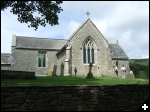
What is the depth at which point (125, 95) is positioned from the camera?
21.1 feet

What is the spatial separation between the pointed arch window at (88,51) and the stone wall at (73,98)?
19092mm

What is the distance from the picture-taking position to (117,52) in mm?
35219

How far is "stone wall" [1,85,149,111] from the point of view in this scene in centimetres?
544

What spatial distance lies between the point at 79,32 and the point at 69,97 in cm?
2085

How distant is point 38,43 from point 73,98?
97.1 feet

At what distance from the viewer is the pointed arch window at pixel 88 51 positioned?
1018 inches

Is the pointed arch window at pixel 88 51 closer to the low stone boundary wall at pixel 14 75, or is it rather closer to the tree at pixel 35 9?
the low stone boundary wall at pixel 14 75

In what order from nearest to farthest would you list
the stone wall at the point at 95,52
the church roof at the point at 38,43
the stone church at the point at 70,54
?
the stone wall at the point at 95,52 < the stone church at the point at 70,54 < the church roof at the point at 38,43

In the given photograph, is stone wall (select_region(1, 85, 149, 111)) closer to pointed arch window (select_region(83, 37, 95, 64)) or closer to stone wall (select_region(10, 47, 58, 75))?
pointed arch window (select_region(83, 37, 95, 64))

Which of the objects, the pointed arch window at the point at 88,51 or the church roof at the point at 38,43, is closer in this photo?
the pointed arch window at the point at 88,51

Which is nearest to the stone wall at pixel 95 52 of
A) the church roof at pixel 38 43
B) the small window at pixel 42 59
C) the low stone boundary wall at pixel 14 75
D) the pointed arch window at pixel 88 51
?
the pointed arch window at pixel 88 51

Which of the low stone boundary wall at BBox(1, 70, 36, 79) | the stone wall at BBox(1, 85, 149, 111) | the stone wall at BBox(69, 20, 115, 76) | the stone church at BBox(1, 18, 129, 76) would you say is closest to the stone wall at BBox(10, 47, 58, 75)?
the stone church at BBox(1, 18, 129, 76)

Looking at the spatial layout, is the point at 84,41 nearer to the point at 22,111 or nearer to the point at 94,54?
the point at 94,54

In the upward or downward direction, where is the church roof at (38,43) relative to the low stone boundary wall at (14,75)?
upward
